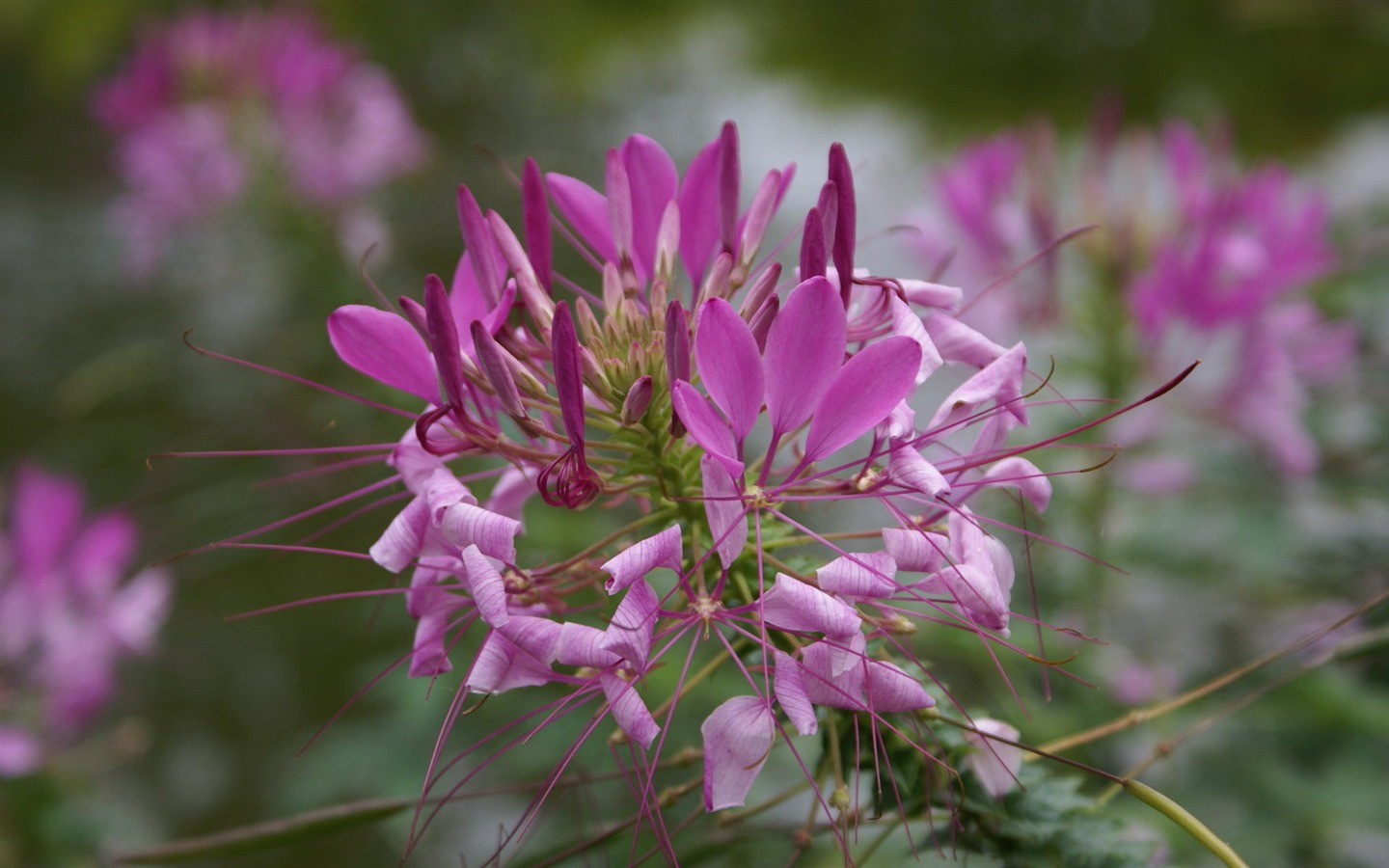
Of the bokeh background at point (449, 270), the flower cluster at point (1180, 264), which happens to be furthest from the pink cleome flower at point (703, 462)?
the flower cluster at point (1180, 264)

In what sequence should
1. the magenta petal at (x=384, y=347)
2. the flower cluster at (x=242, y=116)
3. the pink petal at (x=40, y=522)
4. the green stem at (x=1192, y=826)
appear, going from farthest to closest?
the flower cluster at (x=242, y=116)
the pink petal at (x=40, y=522)
the magenta petal at (x=384, y=347)
the green stem at (x=1192, y=826)

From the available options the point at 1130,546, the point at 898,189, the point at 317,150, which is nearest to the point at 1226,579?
the point at 1130,546

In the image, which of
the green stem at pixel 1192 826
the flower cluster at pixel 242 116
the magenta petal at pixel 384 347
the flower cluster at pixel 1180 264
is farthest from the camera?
the flower cluster at pixel 242 116

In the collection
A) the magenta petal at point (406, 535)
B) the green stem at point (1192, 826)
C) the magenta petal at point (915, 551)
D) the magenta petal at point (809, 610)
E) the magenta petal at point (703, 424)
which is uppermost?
the magenta petal at point (703, 424)

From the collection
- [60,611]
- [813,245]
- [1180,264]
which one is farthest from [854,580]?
[60,611]

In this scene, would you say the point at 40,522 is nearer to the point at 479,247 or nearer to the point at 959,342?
the point at 479,247

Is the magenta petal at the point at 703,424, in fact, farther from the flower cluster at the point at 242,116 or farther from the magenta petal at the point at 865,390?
→ the flower cluster at the point at 242,116

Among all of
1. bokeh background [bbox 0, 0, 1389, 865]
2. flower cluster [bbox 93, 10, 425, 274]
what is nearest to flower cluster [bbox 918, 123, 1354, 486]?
bokeh background [bbox 0, 0, 1389, 865]
